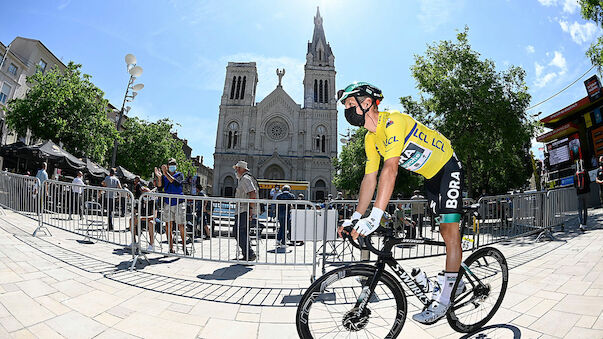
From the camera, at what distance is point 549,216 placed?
711 centimetres

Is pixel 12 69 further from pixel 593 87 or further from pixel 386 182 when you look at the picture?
pixel 593 87

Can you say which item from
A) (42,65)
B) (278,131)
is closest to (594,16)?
(278,131)

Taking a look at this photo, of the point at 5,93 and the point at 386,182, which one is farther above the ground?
the point at 5,93

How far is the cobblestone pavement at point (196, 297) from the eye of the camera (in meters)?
2.38

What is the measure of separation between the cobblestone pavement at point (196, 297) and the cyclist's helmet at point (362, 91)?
208cm

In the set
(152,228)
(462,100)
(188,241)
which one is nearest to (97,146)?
(188,241)

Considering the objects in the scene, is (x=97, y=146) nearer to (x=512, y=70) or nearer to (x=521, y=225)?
(x=521, y=225)

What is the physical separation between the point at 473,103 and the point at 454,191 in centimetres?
1366

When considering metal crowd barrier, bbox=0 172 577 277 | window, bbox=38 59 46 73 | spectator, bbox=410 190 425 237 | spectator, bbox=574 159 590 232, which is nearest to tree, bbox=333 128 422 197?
spectator, bbox=574 159 590 232

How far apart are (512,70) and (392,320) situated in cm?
1744

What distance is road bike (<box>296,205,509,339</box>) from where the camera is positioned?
1.90 meters

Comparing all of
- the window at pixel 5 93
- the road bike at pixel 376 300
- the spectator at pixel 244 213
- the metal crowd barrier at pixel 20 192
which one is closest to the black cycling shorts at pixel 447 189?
the road bike at pixel 376 300

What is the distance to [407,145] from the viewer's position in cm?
226

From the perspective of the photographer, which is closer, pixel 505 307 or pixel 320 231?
pixel 505 307
